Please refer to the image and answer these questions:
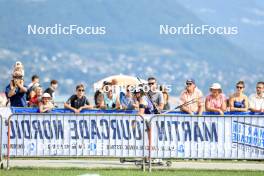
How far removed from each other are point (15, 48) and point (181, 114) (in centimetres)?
2755

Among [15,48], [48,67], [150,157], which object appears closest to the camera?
[150,157]

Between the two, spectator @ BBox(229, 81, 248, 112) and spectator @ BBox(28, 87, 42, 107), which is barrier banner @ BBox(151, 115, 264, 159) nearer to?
spectator @ BBox(229, 81, 248, 112)

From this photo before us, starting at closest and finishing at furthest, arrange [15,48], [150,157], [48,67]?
[150,157] < [15,48] < [48,67]

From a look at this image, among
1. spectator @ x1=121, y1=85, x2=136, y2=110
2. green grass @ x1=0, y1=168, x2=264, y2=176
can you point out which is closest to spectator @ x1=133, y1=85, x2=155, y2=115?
spectator @ x1=121, y1=85, x2=136, y2=110

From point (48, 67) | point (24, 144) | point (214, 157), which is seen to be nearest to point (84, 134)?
point (24, 144)

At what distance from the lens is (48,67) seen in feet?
158

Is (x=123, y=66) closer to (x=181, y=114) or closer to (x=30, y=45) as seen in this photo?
(x=30, y=45)

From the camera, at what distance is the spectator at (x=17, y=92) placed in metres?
19.7

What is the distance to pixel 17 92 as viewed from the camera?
19.8 m

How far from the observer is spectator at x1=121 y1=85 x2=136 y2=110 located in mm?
19609

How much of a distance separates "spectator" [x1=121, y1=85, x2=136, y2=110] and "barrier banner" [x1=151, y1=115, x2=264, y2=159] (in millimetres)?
1804

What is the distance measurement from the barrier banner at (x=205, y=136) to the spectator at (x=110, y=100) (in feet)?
8.76

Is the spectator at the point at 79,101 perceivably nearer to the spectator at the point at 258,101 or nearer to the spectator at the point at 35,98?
the spectator at the point at 35,98

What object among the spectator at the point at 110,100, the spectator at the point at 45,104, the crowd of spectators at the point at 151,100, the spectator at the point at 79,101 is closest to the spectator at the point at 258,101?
the crowd of spectators at the point at 151,100
